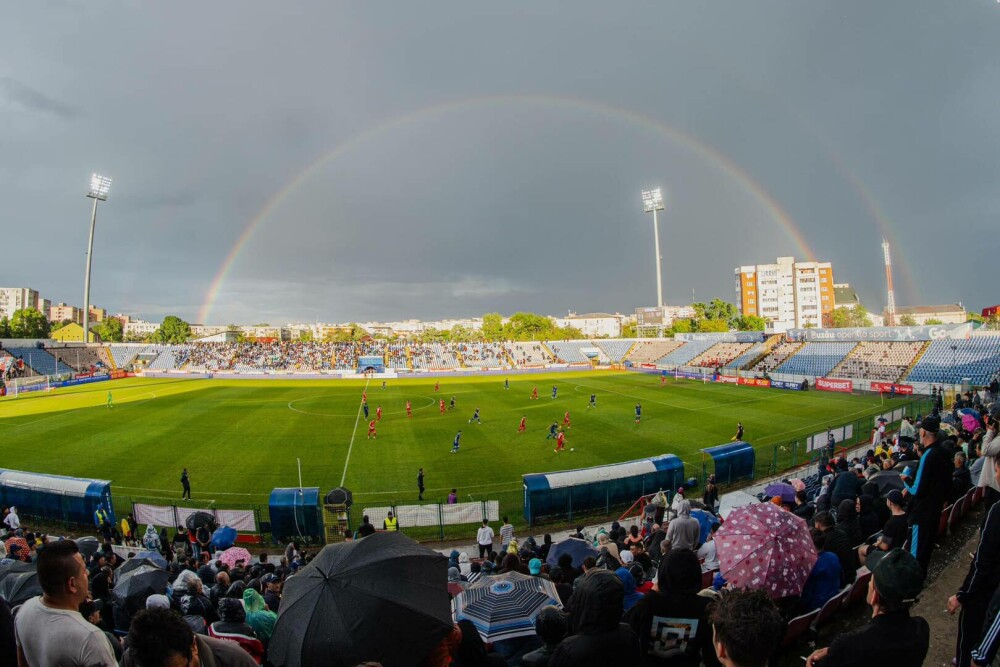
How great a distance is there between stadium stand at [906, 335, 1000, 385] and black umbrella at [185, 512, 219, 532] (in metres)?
52.5

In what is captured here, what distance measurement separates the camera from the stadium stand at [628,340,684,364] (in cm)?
8525

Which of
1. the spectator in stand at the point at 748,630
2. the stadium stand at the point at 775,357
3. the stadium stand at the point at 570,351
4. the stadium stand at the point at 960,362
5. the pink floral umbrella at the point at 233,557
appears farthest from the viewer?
the stadium stand at the point at 570,351

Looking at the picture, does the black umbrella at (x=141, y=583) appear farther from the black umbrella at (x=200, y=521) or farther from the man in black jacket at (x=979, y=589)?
the man in black jacket at (x=979, y=589)

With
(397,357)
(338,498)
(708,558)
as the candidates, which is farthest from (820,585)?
(397,357)

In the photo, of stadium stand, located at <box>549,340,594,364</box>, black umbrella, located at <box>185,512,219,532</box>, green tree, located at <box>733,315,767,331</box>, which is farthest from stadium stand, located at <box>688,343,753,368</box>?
black umbrella, located at <box>185,512,219,532</box>

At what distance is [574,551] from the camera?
30.8ft

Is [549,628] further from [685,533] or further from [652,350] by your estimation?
[652,350]

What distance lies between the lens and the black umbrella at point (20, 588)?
6.19m

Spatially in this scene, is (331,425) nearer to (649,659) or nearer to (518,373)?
(649,659)

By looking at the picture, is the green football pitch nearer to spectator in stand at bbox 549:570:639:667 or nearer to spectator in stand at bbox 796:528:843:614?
spectator in stand at bbox 796:528:843:614

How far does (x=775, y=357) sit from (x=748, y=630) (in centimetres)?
6936

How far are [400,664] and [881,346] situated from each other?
67149mm

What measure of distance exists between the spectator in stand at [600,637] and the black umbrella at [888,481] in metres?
9.60

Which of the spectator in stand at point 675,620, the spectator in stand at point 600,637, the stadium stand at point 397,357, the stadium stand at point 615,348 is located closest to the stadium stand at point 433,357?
the stadium stand at point 397,357
